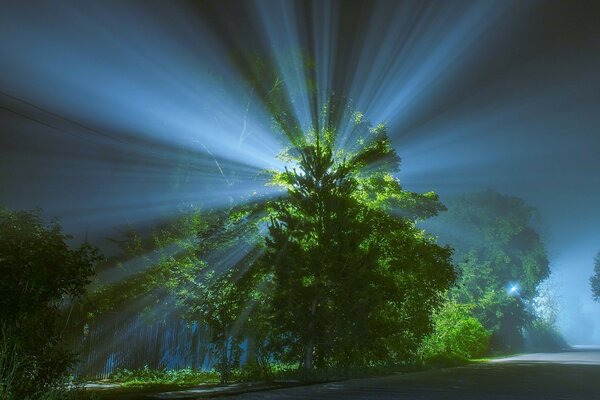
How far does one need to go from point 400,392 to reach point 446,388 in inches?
67.5

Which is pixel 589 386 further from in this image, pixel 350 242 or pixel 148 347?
pixel 148 347

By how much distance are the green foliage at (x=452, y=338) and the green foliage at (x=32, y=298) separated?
1829 centimetres

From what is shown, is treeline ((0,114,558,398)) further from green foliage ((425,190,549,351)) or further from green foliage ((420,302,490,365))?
green foliage ((425,190,549,351))

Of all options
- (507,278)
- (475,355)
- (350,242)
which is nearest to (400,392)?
(350,242)

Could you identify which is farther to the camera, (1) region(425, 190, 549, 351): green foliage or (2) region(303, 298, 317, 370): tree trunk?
(1) region(425, 190, 549, 351): green foliage

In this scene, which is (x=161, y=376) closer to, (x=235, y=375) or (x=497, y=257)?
(x=235, y=375)

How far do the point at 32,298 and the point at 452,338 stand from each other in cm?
2410

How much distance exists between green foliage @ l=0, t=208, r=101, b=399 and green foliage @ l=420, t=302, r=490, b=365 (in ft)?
60.0

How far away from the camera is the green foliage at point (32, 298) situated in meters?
6.05

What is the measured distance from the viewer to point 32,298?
6.14 meters

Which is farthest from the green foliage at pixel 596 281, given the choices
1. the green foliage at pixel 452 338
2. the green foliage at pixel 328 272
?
the green foliage at pixel 328 272

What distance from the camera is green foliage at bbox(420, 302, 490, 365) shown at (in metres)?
23.2

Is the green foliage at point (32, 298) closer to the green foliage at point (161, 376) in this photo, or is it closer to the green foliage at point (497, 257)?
the green foliage at point (161, 376)

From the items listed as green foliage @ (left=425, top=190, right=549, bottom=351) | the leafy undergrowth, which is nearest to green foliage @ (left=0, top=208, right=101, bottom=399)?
the leafy undergrowth
